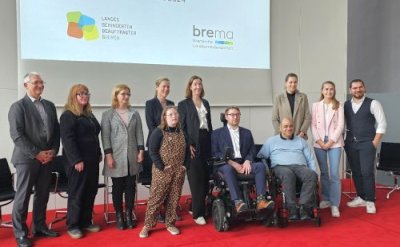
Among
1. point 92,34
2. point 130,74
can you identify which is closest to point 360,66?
point 130,74

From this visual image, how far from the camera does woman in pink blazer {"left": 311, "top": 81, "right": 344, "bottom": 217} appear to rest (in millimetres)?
3969

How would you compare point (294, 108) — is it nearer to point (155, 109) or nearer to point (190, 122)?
point (190, 122)

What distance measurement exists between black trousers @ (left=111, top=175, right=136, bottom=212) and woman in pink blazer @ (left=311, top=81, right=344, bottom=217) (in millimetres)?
2117

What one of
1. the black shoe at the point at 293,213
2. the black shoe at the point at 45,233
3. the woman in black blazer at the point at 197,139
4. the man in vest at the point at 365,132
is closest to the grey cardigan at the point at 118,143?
the woman in black blazer at the point at 197,139

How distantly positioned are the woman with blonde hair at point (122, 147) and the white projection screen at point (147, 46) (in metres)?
1.19

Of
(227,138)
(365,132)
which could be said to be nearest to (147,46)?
(227,138)

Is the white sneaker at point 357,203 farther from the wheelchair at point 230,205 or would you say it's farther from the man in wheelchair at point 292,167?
the wheelchair at point 230,205

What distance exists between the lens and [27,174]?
3.04 meters

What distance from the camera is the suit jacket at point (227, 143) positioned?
3.63m

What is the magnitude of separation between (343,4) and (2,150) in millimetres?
5356

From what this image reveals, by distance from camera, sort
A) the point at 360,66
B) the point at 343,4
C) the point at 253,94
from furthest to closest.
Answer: the point at 360,66 → the point at 343,4 → the point at 253,94

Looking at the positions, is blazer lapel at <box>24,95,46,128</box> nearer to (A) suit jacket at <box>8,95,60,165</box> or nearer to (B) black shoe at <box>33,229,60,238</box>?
(A) suit jacket at <box>8,95,60,165</box>

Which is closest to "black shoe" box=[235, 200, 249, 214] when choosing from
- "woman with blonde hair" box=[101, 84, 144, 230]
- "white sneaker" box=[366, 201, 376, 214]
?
"woman with blonde hair" box=[101, 84, 144, 230]

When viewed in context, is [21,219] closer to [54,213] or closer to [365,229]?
[54,213]
